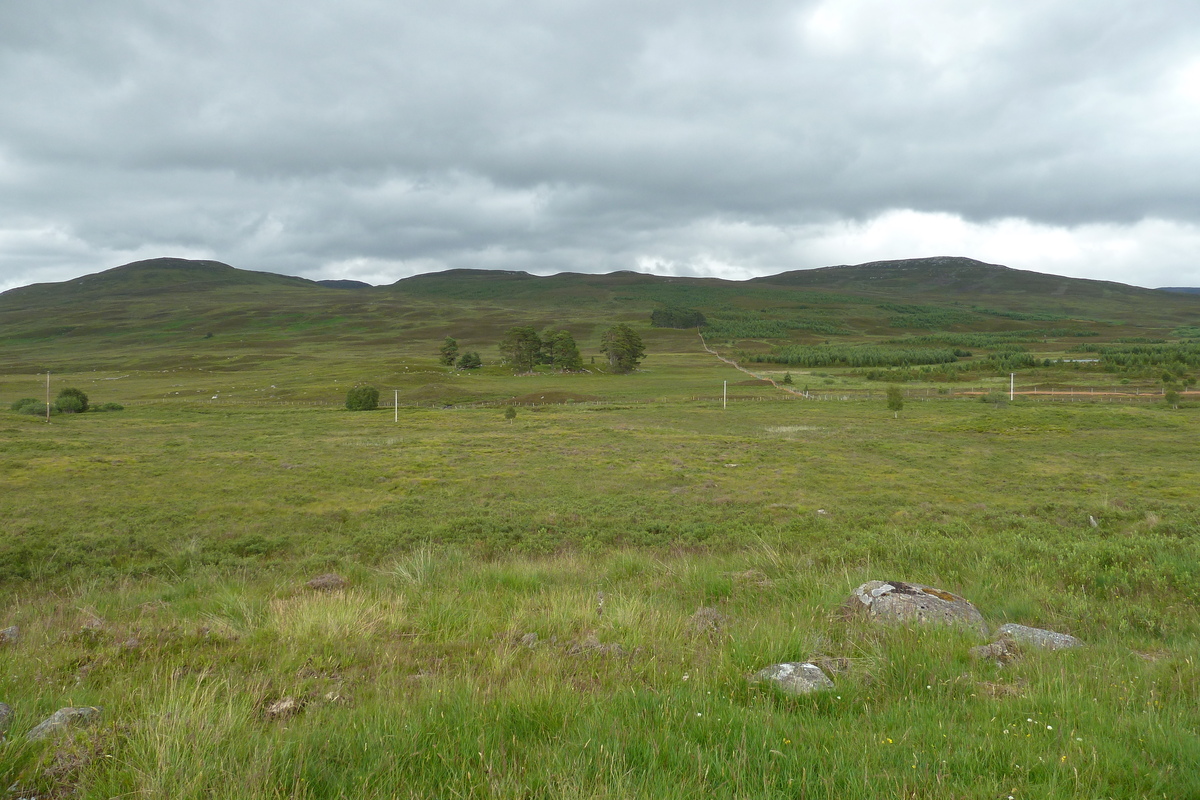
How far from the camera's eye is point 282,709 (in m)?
4.30

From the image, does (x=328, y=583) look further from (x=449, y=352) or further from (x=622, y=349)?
(x=449, y=352)

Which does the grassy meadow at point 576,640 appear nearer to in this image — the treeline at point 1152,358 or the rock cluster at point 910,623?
the rock cluster at point 910,623

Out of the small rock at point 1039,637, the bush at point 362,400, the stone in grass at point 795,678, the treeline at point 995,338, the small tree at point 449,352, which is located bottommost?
the bush at point 362,400

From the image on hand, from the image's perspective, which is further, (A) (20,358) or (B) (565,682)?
(A) (20,358)

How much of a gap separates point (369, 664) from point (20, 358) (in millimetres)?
212181

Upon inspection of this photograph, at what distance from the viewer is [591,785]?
3217mm

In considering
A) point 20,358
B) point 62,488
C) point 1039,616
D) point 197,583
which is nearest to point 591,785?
point 1039,616

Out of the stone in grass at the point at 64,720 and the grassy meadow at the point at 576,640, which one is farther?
the stone in grass at the point at 64,720

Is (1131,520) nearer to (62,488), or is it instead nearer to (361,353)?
(62,488)

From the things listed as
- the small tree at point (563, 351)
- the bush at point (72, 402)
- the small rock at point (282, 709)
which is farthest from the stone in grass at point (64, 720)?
the small tree at point (563, 351)

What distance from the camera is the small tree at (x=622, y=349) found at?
4434 inches

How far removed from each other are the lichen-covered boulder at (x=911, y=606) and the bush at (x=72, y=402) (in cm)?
7666

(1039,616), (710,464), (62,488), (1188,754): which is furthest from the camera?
(710,464)

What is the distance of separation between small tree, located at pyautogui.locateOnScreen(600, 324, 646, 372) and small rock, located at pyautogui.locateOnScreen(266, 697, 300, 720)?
4260 inches
